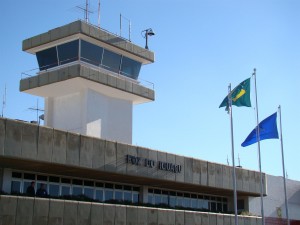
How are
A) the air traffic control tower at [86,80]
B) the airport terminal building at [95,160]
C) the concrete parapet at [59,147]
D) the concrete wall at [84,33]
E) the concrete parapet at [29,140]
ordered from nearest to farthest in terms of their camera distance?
1. the concrete parapet at [29,140]
2. the airport terminal building at [95,160]
3. the concrete parapet at [59,147]
4. the concrete wall at [84,33]
5. the air traffic control tower at [86,80]

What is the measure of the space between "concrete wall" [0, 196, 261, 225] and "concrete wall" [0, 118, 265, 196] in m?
2.03

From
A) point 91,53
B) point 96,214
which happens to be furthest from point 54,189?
point 91,53

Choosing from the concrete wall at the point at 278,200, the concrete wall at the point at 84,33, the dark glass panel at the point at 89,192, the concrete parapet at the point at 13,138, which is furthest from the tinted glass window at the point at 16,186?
the concrete wall at the point at 278,200

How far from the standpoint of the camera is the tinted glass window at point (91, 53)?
35.5m

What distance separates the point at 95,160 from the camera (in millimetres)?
28359

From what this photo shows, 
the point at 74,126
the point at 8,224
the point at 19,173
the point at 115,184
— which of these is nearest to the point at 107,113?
the point at 74,126

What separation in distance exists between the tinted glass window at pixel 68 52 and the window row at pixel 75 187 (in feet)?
28.2

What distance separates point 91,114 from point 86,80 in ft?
7.81

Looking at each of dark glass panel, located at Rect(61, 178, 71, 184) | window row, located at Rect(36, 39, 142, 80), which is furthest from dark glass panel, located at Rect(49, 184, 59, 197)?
window row, located at Rect(36, 39, 142, 80)

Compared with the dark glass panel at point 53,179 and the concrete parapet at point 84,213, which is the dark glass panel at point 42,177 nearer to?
the dark glass panel at point 53,179

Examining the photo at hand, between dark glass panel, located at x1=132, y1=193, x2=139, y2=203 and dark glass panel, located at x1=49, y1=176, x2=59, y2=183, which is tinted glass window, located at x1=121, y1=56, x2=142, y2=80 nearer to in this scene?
dark glass panel, located at x1=132, y1=193, x2=139, y2=203

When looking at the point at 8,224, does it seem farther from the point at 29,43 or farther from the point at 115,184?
the point at 29,43

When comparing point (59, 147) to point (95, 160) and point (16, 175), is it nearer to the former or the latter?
point (95, 160)

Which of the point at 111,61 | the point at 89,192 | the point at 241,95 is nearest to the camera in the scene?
the point at 241,95
